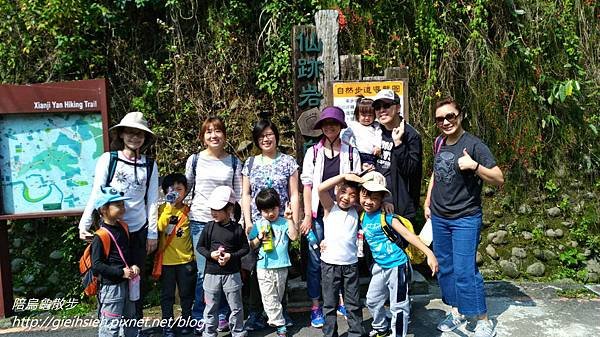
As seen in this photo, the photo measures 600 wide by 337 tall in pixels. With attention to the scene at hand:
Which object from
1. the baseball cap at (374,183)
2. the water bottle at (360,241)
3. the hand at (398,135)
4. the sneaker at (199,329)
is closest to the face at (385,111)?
the hand at (398,135)

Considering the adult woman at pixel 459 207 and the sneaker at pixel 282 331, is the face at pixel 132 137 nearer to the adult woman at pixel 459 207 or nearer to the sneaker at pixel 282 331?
the sneaker at pixel 282 331

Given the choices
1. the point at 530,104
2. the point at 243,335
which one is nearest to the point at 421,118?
the point at 530,104

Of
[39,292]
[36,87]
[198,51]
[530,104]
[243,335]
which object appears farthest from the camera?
[198,51]

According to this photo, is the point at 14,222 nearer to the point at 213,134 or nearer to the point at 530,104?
the point at 213,134

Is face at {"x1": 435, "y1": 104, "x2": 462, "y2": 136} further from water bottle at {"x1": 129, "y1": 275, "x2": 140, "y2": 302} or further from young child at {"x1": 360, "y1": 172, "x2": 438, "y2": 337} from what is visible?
water bottle at {"x1": 129, "y1": 275, "x2": 140, "y2": 302}

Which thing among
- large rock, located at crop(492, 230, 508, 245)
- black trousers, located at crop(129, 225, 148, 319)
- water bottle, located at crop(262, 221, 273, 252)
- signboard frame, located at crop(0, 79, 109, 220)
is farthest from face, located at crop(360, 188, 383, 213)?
large rock, located at crop(492, 230, 508, 245)

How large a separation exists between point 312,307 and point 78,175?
8.13 feet

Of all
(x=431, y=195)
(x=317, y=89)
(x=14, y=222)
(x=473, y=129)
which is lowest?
(x=14, y=222)

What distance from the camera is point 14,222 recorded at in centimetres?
591

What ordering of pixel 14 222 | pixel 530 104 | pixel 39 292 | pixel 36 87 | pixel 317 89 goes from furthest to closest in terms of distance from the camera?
pixel 530 104 < pixel 14 222 < pixel 39 292 < pixel 317 89 < pixel 36 87

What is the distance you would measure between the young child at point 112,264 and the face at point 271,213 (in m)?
1.06

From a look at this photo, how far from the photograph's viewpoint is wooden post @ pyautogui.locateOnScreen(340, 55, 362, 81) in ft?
15.7

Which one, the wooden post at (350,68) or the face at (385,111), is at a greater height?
the wooden post at (350,68)

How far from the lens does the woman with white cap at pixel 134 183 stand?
3.64m
